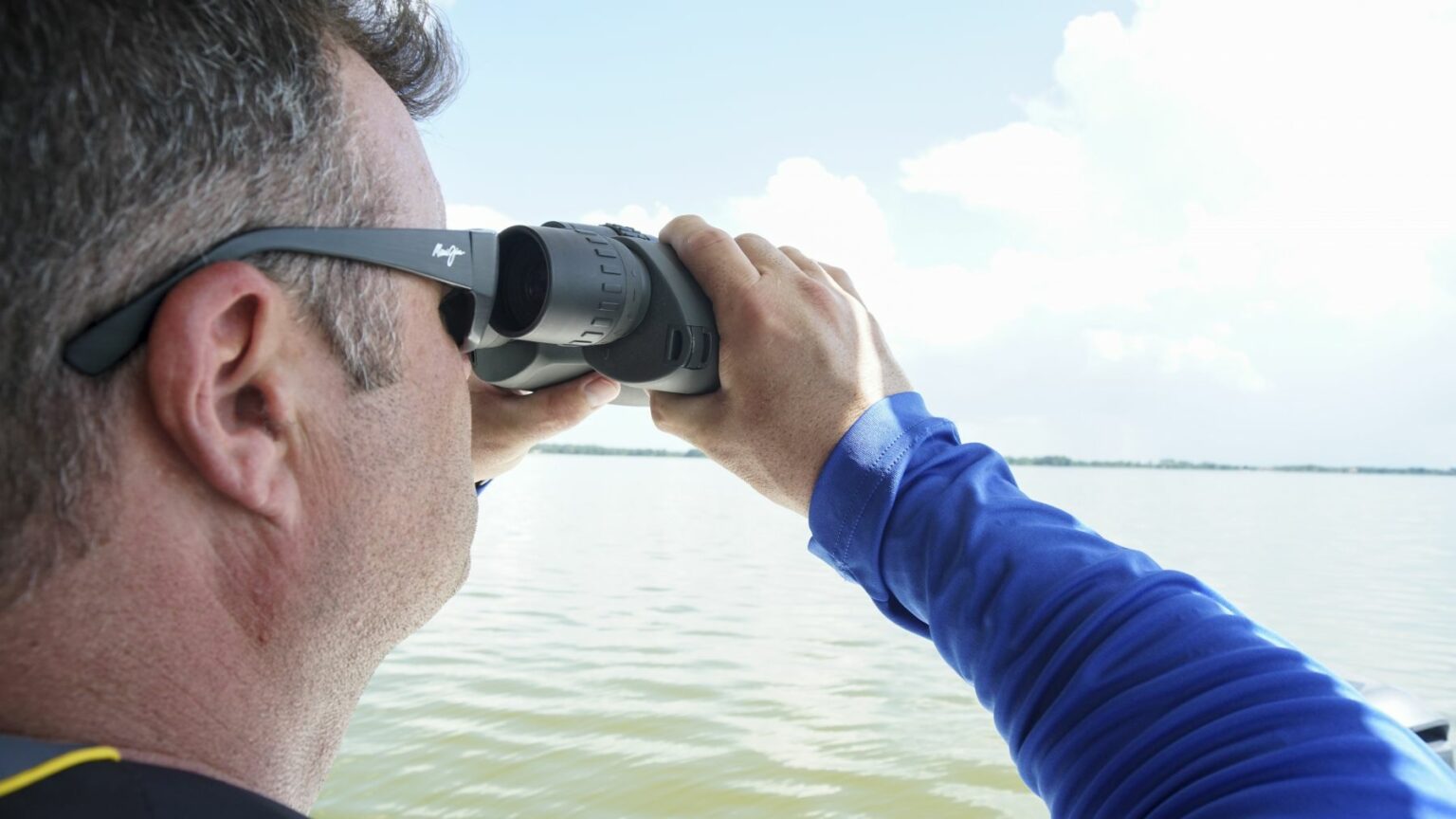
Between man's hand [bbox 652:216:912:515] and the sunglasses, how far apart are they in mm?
260

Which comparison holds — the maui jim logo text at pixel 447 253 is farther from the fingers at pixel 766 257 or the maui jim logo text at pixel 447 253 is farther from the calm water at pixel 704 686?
the calm water at pixel 704 686

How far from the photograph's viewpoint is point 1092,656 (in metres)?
0.86

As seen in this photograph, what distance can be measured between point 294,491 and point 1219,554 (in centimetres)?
1364

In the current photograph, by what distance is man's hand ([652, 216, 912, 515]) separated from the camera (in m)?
1.11

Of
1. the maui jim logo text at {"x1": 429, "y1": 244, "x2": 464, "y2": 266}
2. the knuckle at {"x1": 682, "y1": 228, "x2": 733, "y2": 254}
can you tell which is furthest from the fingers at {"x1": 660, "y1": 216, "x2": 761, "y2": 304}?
the maui jim logo text at {"x1": 429, "y1": 244, "x2": 464, "y2": 266}

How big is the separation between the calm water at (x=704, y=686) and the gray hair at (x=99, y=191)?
3.10m

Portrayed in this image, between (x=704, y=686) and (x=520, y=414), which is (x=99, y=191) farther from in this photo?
(x=704, y=686)

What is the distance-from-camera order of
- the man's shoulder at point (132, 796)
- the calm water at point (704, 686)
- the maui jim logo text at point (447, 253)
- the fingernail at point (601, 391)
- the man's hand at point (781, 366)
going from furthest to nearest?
the calm water at point (704, 686) → the fingernail at point (601, 391) → the man's hand at point (781, 366) → the maui jim logo text at point (447, 253) → the man's shoulder at point (132, 796)

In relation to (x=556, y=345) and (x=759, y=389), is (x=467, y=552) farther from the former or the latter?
(x=556, y=345)

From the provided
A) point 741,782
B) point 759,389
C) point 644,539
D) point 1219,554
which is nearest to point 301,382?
point 759,389

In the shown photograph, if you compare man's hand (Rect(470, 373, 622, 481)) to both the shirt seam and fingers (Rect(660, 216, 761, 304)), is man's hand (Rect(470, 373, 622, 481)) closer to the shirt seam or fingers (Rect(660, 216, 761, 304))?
fingers (Rect(660, 216, 761, 304))

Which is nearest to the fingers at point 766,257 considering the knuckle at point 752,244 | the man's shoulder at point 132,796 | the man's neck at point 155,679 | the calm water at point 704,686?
the knuckle at point 752,244

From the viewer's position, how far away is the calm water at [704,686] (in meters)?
3.78

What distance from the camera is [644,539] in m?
12.8
